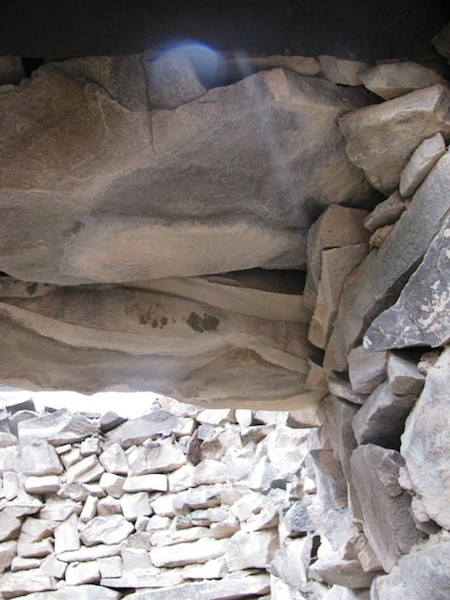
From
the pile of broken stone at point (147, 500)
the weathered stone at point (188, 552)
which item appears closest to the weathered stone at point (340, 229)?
the pile of broken stone at point (147, 500)

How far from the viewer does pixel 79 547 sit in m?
4.91

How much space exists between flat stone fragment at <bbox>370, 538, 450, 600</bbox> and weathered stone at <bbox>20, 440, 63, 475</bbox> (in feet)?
12.8

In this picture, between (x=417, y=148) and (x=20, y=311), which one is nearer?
(x=417, y=148)

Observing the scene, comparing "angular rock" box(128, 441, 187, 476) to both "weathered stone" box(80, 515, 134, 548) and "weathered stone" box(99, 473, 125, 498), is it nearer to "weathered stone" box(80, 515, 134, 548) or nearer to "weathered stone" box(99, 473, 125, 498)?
"weathered stone" box(99, 473, 125, 498)

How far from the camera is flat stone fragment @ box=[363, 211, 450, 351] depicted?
1565mm

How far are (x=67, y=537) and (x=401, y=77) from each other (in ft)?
14.2

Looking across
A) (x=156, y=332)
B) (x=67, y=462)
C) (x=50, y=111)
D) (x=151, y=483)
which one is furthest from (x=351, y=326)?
(x=67, y=462)

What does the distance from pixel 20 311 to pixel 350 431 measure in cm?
120

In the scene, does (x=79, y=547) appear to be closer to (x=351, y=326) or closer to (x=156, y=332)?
Answer: (x=156, y=332)

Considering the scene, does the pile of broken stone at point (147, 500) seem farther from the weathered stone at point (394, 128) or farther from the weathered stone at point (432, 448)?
the weathered stone at point (394, 128)

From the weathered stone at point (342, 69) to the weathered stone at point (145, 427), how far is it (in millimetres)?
4051

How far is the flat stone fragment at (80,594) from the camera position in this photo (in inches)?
177

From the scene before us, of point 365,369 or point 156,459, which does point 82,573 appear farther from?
point 365,369

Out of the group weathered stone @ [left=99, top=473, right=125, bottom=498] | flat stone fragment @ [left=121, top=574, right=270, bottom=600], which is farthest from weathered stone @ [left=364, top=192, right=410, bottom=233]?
weathered stone @ [left=99, top=473, right=125, bottom=498]
